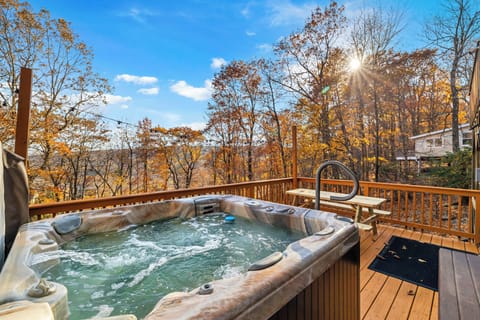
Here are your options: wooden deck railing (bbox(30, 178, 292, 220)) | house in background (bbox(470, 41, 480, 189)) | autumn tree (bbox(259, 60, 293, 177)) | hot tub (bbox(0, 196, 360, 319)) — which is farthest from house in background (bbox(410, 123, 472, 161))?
hot tub (bbox(0, 196, 360, 319))

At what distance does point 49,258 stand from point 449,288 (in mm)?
2389

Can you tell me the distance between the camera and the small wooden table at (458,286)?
87 cm

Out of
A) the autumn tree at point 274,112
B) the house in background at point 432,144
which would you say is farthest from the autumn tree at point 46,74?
the house in background at point 432,144

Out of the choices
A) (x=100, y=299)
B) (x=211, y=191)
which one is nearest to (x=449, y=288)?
(x=100, y=299)

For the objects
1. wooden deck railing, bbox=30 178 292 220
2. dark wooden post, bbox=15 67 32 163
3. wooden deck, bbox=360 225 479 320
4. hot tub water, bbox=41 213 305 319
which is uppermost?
dark wooden post, bbox=15 67 32 163

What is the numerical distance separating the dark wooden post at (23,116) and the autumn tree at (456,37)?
870 cm

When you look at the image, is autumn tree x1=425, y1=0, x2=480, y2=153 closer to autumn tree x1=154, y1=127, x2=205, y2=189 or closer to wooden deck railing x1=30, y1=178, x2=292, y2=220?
wooden deck railing x1=30, y1=178, x2=292, y2=220

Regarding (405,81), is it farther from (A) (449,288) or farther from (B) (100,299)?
(B) (100,299)

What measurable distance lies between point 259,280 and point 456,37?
8803 mm

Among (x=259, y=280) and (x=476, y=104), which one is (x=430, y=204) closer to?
(x=476, y=104)

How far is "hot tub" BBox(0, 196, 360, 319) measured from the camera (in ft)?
2.61

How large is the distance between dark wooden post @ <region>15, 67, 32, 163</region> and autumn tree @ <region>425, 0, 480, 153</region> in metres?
8.70

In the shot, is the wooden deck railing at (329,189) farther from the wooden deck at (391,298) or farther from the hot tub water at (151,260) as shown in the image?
the wooden deck at (391,298)

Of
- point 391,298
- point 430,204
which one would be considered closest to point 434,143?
point 430,204
